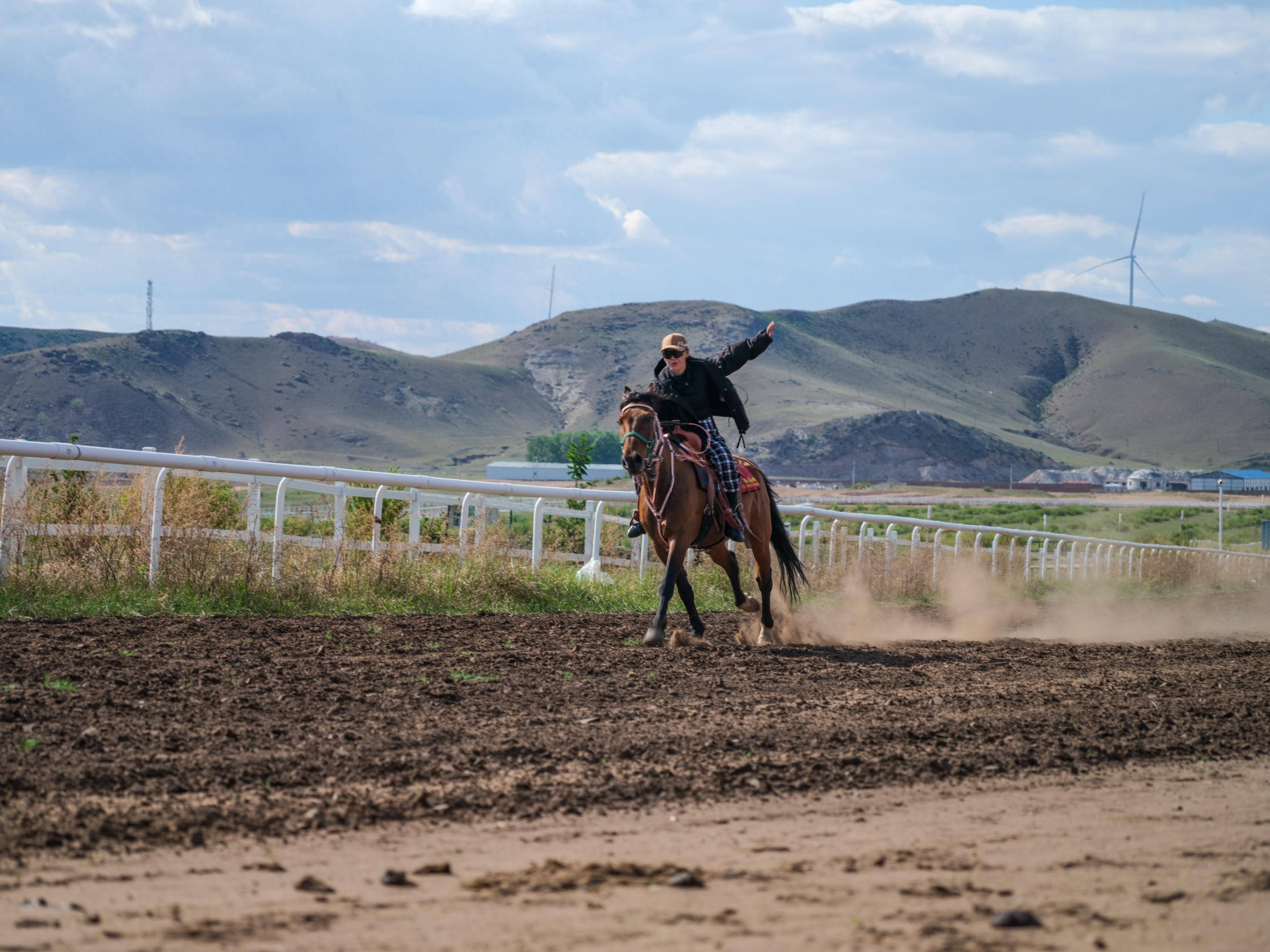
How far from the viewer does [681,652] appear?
875 centimetres

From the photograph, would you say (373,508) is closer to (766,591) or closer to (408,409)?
(766,591)

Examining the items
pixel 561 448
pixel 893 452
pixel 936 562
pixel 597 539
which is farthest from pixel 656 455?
pixel 561 448

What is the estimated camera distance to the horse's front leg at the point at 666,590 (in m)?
9.02

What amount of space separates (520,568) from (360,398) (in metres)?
171

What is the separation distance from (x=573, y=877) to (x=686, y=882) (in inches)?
12.3

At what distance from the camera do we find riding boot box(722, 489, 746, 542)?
32.5 ft

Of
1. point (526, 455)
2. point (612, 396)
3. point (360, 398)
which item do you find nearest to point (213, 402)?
point (360, 398)

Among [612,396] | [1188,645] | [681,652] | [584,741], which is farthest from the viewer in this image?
[612,396]

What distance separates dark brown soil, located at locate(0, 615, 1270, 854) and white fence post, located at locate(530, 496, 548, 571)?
3.73 m

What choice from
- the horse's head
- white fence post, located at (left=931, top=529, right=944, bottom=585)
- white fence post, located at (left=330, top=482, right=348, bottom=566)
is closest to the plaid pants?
the horse's head

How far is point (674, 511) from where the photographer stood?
938 centimetres

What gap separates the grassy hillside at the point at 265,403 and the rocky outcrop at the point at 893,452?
131 ft

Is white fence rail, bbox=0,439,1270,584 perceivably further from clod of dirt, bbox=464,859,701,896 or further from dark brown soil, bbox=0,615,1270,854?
A: clod of dirt, bbox=464,859,701,896

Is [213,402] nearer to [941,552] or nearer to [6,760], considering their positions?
[941,552]
